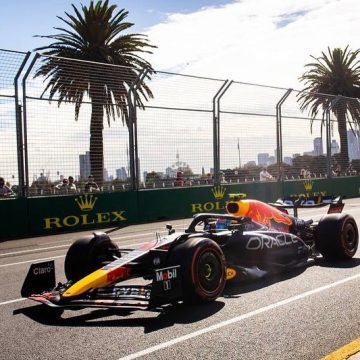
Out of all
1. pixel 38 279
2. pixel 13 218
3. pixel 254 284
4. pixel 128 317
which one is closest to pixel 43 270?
pixel 38 279

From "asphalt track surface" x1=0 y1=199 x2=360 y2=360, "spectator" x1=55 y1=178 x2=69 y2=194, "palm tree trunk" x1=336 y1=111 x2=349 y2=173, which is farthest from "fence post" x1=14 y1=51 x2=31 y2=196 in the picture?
"palm tree trunk" x1=336 y1=111 x2=349 y2=173

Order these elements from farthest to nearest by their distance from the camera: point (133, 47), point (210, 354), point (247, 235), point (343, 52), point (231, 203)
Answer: point (343, 52)
point (133, 47)
point (231, 203)
point (247, 235)
point (210, 354)

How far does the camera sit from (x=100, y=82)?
14.7 meters

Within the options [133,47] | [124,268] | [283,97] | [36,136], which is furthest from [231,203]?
[133,47]

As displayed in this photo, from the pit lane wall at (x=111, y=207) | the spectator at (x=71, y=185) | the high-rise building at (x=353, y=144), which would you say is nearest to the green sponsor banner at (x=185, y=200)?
the pit lane wall at (x=111, y=207)

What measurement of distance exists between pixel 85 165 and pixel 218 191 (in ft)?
17.8

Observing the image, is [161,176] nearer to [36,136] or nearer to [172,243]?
[36,136]

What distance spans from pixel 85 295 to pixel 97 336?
2.14ft

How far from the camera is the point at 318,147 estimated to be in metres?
22.2

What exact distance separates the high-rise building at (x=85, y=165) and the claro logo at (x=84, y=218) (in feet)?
1.93

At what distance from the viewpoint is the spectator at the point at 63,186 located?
529 inches

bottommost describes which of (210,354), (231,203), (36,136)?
(210,354)

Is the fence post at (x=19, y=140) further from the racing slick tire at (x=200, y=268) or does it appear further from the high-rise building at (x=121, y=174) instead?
the racing slick tire at (x=200, y=268)

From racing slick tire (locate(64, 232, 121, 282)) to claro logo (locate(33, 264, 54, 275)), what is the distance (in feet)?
1.54
